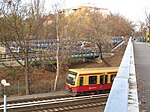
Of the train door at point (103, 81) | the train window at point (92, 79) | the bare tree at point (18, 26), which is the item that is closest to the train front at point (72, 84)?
the train window at point (92, 79)

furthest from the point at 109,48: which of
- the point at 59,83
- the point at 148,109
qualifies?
the point at 148,109

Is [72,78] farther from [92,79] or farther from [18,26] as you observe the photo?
[18,26]

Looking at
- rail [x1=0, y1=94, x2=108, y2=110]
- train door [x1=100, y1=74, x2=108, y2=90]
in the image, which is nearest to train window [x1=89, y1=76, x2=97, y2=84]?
train door [x1=100, y1=74, x2=108, y2=90]

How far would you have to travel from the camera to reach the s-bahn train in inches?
739

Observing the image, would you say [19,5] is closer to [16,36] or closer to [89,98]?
[16,36]

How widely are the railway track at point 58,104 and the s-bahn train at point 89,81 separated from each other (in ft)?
1.92

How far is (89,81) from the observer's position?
1902 cm

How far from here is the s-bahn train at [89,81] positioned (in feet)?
61.6

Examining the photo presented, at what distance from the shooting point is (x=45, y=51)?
97.5 ft

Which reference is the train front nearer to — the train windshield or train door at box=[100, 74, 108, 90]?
the train windshield

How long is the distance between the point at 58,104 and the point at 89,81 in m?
3.24

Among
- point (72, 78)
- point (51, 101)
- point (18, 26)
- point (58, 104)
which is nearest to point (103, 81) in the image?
point (72, 78)

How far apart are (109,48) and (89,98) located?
2269 cm

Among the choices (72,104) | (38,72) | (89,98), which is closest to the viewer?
(72,104)
